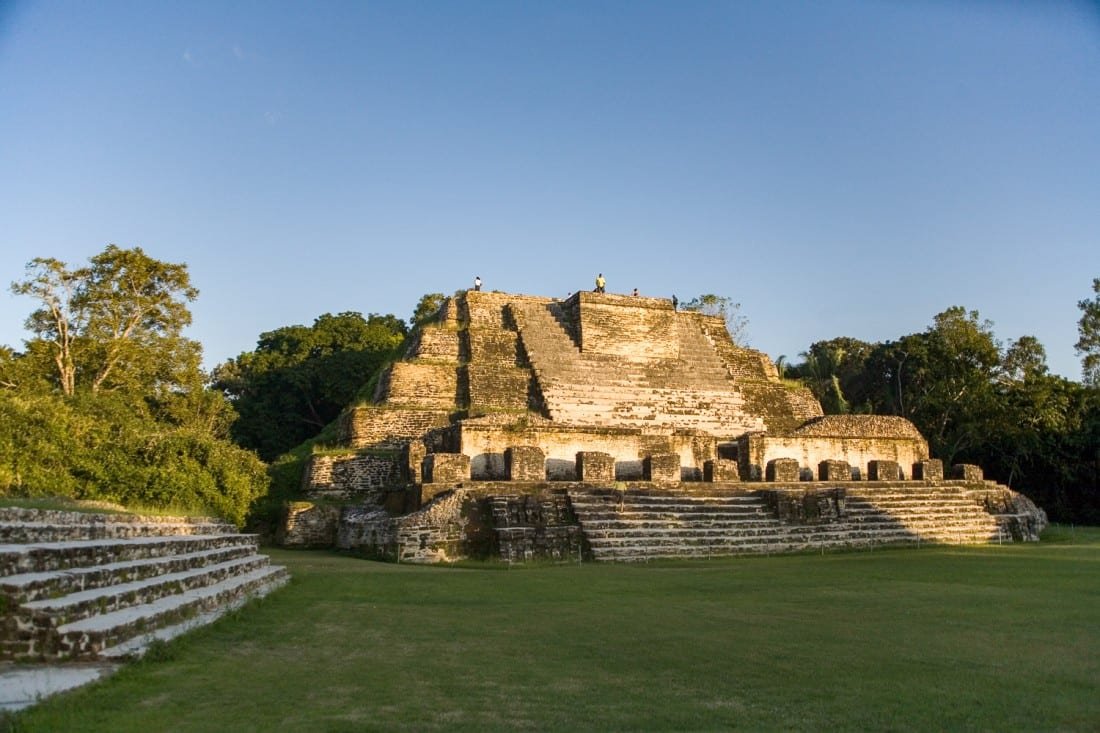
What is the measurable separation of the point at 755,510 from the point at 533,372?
770cm

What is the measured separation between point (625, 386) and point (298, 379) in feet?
54.8

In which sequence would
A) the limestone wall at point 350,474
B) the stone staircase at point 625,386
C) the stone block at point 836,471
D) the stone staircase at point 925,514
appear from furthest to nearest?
the stone staircase at point 625,386, the limestone wall at point 350,474, the stone block at point 836,471, the stone staircase at point 925,514

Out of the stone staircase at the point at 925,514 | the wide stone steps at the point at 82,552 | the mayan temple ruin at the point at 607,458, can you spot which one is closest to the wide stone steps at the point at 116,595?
the wide stone steps at the point at 82,552

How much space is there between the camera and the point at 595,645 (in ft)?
17.2

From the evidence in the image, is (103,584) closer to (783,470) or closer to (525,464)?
(525,464)

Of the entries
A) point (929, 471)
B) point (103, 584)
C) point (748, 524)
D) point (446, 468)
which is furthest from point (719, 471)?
point (103, 584)

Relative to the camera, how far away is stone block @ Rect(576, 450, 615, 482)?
15141 millimetres

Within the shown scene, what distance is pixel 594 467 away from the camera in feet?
50.0

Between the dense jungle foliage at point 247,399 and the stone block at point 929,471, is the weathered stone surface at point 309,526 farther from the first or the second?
the stone block at point 929,471

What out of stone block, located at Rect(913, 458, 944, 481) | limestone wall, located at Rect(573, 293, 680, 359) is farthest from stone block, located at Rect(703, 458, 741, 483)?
limestone wall, located at Rect(573, 293, 680, 359)

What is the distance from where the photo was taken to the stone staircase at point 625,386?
2062 cm

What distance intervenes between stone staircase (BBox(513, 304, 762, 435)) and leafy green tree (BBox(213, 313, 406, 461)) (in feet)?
38.6

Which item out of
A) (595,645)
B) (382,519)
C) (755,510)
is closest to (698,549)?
(755,510)

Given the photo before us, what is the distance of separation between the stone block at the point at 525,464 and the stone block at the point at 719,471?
11.6ft
